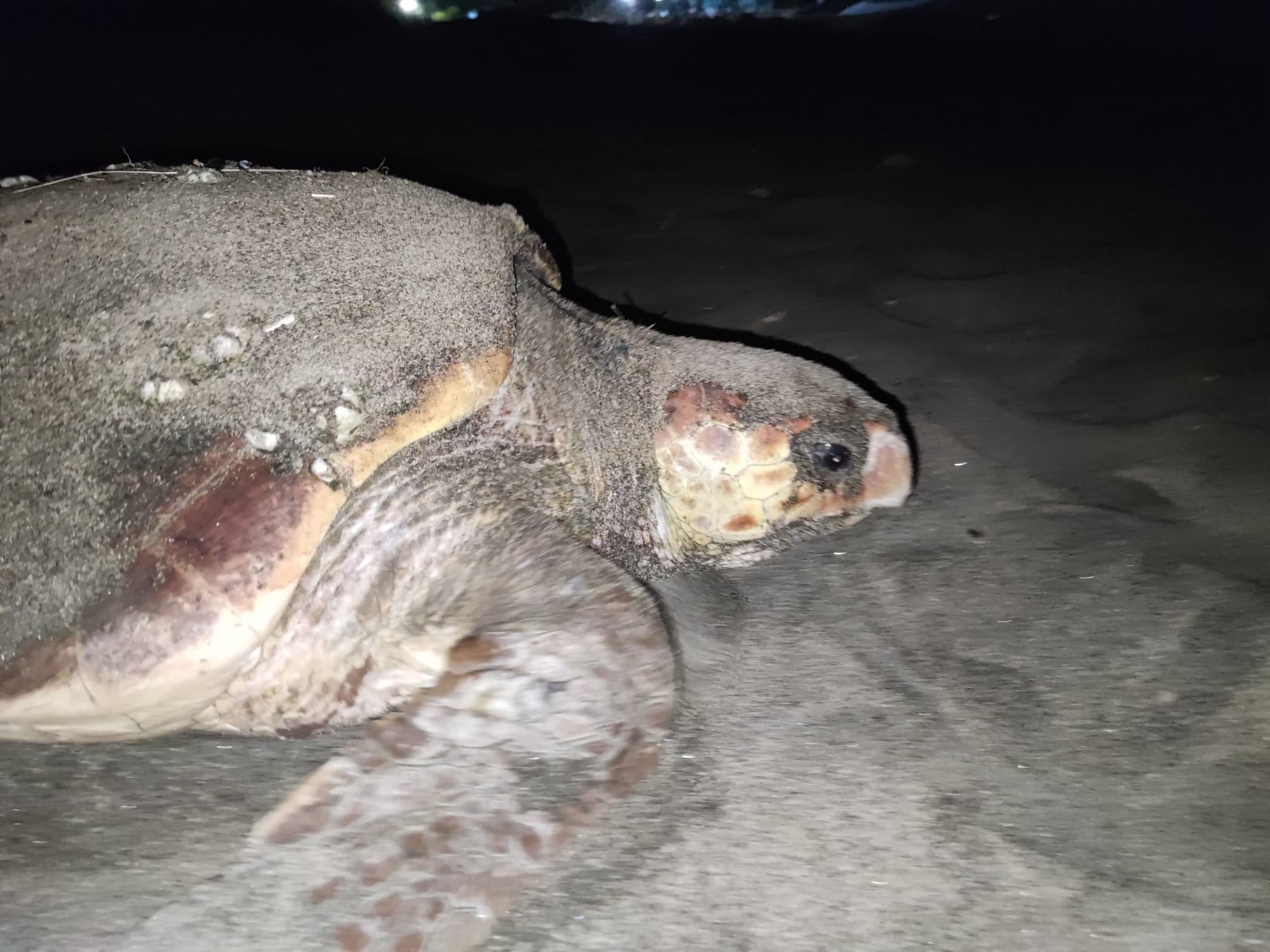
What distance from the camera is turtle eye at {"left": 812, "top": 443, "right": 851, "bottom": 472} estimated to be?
6.23ft

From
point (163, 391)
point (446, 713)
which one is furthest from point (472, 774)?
point (163, 391)

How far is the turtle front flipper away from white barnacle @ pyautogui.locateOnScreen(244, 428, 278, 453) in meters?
0.31

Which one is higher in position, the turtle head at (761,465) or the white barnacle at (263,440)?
the white barnacle at (263,440)

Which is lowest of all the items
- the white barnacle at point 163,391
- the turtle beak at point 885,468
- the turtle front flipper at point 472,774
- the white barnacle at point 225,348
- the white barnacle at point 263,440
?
the turtle front flipper at point 472,774

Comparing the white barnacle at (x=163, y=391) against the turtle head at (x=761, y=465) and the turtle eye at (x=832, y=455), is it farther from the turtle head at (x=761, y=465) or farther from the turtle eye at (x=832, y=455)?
the turtle eye at (x=832, y=455)

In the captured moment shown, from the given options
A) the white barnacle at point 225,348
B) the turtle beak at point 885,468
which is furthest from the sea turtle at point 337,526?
the turtle beak at point 885,468

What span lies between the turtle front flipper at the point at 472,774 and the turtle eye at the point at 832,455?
58cm

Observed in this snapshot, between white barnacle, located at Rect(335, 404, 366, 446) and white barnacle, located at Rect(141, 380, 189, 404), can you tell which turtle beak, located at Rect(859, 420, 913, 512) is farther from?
white barnacle, located at Rect(141, 380, 189, 404)

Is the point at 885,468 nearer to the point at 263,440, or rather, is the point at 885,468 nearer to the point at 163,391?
the point at 263,440

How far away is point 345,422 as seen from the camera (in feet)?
4.57

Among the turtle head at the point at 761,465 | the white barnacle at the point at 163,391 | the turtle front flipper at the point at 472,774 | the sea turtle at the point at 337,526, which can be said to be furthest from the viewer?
the turtle head at the point at 761,465

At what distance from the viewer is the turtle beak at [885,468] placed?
191 cm

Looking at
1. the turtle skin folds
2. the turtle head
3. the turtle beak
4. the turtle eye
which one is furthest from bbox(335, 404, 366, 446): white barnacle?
the turtle beak

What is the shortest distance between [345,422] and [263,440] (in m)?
0.12
